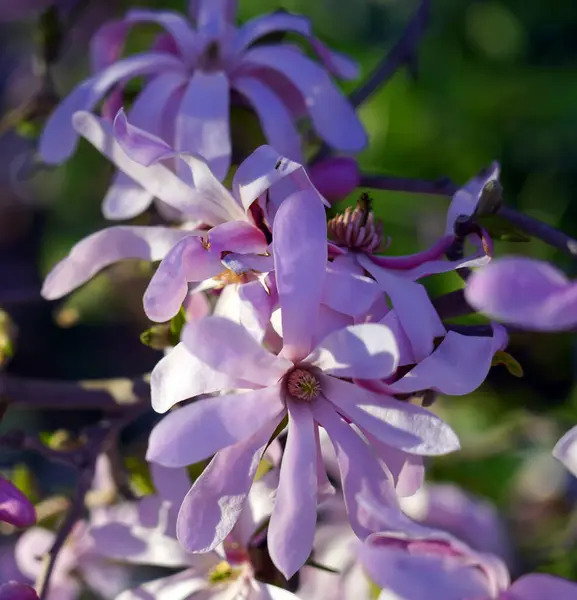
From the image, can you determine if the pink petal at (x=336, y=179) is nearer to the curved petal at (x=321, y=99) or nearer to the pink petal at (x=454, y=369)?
the curved petal at (x=321, y=99)

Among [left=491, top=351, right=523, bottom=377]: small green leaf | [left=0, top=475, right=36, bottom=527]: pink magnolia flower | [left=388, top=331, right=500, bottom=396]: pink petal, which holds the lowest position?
[left=0, top=475, right=36, bottom=527]: pink magnolia flower

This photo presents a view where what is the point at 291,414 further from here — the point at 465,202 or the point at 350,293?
the point at 465,202

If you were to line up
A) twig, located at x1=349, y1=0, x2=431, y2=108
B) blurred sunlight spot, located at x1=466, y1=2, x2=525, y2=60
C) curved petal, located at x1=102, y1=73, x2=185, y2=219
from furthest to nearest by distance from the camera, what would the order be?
blurred sunlight spot, located at x1=466, y1=2, x2=525, y2=60 → twig, located at x1=349, y1=0, x2=431, y2=108 → curved petal, located at x1=102, y1=73, x2=185, y2=219

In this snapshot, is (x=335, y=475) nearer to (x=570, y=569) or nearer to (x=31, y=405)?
(x=570, y=569)

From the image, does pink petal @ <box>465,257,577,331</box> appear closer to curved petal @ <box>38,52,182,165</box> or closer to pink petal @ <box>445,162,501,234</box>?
pink petal @ <box>445,162,501,234</box>

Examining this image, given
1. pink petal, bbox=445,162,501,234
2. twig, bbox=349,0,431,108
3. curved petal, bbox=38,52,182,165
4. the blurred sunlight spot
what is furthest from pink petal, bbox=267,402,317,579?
the blurred sunlight spot

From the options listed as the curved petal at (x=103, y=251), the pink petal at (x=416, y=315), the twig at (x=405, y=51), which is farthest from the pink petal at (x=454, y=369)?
the twig at (x=405, y=51)

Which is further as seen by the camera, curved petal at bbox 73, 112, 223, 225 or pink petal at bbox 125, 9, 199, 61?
pink petal at bbox 125, 9, 199, 61
